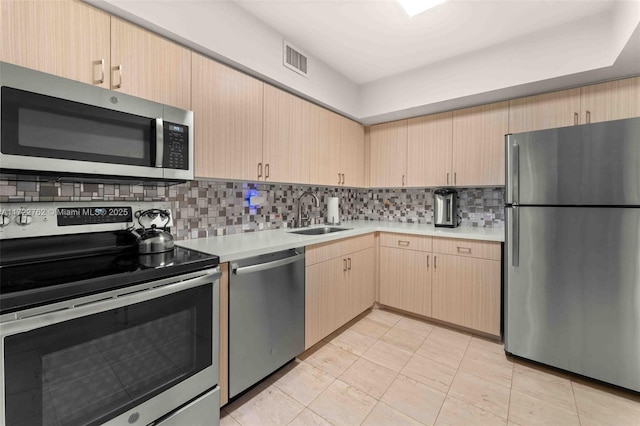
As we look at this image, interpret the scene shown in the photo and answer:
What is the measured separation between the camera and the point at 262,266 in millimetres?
1655

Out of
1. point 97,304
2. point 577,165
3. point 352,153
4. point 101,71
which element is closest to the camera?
point 97,304

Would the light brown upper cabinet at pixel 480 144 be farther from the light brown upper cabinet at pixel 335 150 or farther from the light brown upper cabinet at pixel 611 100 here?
the light brown upper cabinet at pixel 335 150

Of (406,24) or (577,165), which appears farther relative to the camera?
(406,24)

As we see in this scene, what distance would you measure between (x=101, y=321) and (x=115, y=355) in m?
0.16

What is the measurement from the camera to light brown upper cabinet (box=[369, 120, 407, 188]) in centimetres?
309

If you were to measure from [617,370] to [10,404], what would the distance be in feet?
9.55

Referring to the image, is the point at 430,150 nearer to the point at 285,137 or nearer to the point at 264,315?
the point at 285,137

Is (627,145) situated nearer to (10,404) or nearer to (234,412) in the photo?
(234,412)

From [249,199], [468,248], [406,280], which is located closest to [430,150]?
[468,248]

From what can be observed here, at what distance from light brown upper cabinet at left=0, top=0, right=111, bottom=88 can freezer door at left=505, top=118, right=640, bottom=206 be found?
2.54 m

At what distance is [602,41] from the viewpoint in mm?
1857

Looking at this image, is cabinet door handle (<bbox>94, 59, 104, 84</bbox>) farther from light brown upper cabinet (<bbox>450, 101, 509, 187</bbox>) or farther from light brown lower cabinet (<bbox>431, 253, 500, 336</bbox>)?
light brown upper cabinet (<bbox>450, 101, 509, 187</bbox>)

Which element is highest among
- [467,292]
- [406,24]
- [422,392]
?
[406,24]

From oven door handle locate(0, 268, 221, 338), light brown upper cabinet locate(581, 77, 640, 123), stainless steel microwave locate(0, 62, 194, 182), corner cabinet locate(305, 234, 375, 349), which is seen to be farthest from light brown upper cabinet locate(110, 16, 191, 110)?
light brown upper cabinet locate(581, 77, 640, 123)
